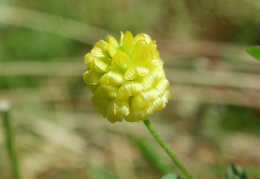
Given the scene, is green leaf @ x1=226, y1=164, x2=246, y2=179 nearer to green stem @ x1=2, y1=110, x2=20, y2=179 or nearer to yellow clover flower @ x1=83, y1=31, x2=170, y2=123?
yellow clover flower @ x1=83, y1=31, x2=170, y2=123

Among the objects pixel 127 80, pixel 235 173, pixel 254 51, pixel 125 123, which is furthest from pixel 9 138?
pixel 125 123

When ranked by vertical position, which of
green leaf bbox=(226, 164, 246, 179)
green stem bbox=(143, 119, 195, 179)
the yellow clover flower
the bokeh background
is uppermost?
the bokeh background

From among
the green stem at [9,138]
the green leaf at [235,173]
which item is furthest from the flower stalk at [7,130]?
the green leaf at [235,173]

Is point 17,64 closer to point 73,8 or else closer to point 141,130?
point 73,8

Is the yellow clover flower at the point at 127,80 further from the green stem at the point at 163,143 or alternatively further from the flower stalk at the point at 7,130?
the flower stalk at the point at 7,130

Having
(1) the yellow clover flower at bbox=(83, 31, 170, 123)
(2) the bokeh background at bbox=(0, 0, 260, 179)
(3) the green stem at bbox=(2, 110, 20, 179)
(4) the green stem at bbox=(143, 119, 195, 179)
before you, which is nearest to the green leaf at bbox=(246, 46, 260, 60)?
(1) the yellow clover flower at bbox=(83, 31, 170, 123)

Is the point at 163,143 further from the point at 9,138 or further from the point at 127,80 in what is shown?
the point at 9,138

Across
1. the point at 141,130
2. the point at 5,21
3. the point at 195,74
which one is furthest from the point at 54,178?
the point at 5,21

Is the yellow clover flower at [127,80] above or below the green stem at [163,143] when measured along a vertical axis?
above
